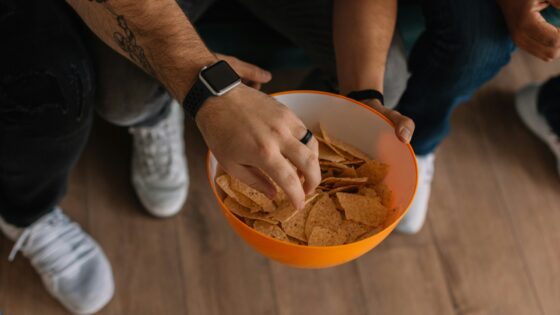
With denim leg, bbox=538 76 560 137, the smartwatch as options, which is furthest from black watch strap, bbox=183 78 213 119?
denim leg, bbox=538 76 560 137

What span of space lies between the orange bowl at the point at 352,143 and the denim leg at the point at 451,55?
0.95ft

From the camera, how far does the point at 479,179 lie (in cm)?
159

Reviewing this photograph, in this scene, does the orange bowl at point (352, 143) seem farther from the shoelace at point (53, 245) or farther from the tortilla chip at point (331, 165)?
the shoelace at point (53, 245)

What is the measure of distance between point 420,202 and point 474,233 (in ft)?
0.53

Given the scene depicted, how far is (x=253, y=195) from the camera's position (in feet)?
2.99

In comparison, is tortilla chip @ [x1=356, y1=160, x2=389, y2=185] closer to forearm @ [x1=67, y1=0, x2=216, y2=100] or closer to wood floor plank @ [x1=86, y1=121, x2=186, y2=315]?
forearm @ [x1=67, y1=0, x2=216, y2=100]

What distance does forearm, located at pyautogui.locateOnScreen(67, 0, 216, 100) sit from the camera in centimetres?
88

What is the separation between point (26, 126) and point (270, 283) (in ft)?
2.10

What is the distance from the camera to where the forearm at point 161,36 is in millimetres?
881

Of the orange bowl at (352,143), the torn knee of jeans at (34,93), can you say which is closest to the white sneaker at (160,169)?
the torn knee of jeans at (34,93)

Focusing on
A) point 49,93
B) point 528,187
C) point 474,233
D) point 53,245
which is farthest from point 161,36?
point 528,187

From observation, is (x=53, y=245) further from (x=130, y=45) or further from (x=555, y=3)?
(x=555, y=3)

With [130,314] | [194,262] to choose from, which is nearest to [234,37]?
[194,262]

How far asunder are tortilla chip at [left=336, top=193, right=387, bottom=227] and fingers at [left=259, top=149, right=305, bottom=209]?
149 mm
